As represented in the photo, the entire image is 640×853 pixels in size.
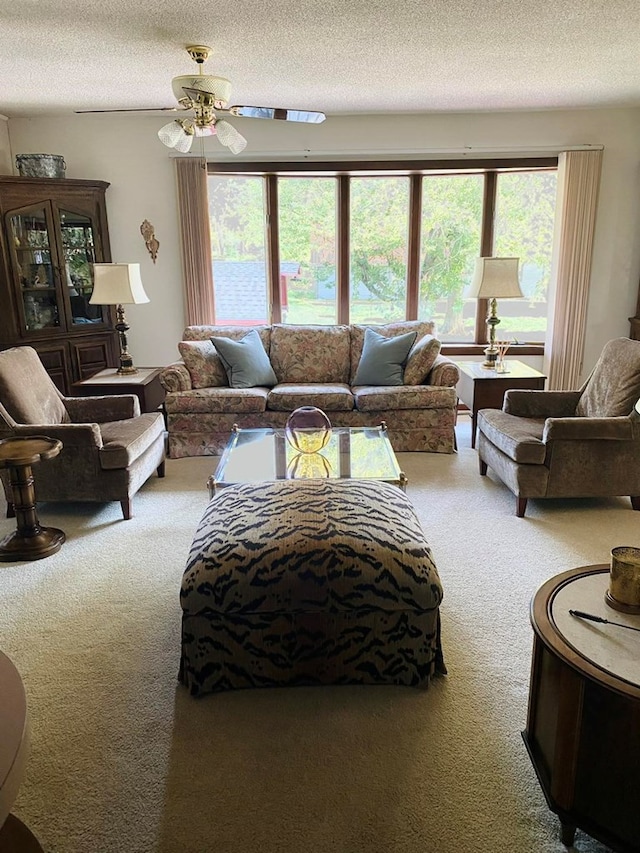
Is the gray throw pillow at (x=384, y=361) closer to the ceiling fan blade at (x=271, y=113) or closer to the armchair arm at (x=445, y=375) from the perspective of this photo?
→ the armchair arm at (x=445, y=375)

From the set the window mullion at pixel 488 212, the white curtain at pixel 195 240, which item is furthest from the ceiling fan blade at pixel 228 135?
the window mullion at pixel 488 212

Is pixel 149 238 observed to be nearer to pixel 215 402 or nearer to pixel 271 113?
pixel 215 402

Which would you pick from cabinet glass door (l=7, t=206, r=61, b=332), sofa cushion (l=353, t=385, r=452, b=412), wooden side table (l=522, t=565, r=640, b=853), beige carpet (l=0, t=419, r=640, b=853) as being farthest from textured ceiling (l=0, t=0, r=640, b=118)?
wooden side table (l=522, t=565, r=640, b=853)

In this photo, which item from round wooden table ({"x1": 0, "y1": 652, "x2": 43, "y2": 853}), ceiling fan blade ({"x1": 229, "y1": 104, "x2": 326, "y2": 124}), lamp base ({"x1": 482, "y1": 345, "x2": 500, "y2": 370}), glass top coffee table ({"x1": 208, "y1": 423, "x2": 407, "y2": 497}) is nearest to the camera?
round wooden table ({"x1": 0, "y1": 652, "x2": 43, "y2": 853})

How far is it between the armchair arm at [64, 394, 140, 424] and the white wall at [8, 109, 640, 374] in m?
2.07

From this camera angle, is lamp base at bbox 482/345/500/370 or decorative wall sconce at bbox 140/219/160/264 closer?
lamp base at bbox 482/345/500/370

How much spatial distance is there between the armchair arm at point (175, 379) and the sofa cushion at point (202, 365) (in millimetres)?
86

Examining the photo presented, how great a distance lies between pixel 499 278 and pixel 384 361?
109 centimetres

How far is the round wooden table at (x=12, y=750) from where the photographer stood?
1.02m

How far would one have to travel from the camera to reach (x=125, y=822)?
1.62 metres

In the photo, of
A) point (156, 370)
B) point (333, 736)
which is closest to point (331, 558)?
point (333, 736)

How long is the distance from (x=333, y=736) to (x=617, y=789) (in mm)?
818

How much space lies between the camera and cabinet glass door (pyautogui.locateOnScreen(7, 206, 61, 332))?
199 inches

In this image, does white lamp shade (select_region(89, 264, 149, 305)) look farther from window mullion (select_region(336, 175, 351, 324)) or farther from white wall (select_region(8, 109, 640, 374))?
window mullion (select_region(336, 175, 351, 324))
